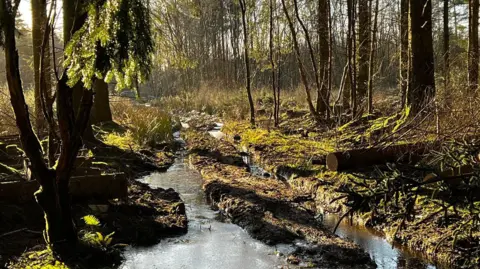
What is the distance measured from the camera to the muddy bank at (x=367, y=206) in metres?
3.57

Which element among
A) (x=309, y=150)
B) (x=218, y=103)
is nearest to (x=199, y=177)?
(x=309, y=150)

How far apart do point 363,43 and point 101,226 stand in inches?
403

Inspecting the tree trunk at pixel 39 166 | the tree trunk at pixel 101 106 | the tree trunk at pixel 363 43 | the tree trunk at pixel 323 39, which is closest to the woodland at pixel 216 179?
the tree trunk at pixel 39 166

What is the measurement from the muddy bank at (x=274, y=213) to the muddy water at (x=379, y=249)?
0.60 feet

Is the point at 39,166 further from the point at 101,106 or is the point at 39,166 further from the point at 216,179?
the point at 101,106

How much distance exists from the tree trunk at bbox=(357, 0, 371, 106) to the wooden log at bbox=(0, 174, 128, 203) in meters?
6.76

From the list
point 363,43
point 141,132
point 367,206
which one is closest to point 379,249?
point 367,206

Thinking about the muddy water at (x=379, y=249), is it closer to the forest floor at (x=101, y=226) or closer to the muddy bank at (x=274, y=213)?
the muddy bank at (x=274, y=213)

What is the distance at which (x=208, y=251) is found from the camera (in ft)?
16.6

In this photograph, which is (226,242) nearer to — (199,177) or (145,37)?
(145,37)

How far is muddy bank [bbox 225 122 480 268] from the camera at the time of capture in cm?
357

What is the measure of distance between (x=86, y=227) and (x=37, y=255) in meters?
0.83

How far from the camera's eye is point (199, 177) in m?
9.06

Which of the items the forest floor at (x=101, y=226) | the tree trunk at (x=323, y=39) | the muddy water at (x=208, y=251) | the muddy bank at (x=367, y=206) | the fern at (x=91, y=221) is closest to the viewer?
the muddy bank at (x=367, y=206)
